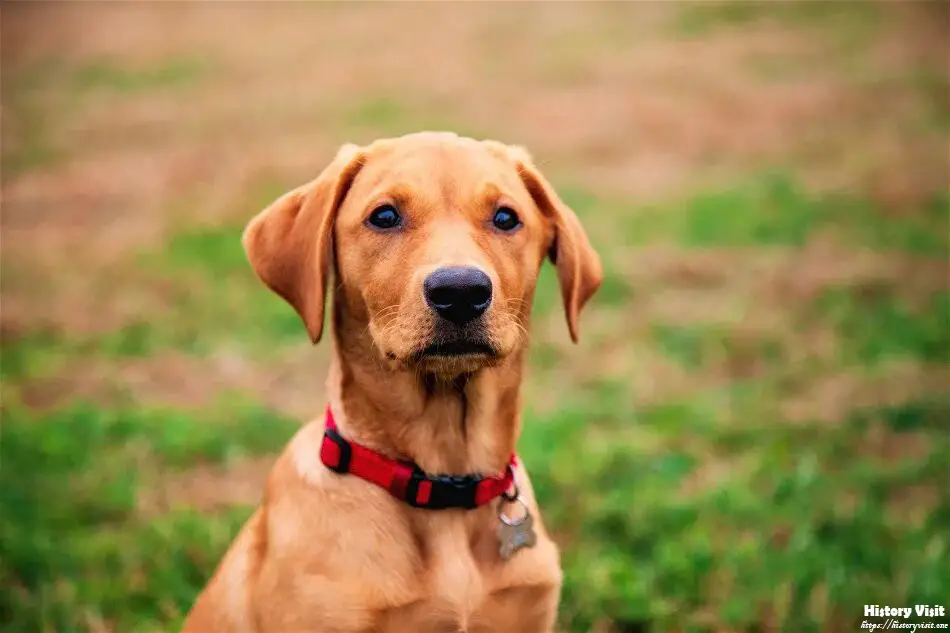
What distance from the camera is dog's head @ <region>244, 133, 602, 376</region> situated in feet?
10.6

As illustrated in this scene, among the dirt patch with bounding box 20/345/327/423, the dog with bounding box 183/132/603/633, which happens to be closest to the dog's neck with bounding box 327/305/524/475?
the dog with bounding box 183/132/603/633

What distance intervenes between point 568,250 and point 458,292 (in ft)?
2.92

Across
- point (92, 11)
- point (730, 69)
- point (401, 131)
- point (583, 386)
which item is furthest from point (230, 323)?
Result: point (92, 11)

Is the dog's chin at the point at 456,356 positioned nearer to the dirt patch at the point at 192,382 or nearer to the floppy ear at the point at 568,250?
the floppy ear at the point at 568,250

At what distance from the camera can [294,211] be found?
12.1 ft

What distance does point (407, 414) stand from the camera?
11.4 feet

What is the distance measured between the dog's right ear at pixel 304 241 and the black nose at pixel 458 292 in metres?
0.54

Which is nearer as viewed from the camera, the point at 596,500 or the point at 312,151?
the point at 596,500

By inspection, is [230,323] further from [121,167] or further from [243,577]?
[121,167]

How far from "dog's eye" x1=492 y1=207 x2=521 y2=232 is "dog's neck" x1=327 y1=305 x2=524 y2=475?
1.57ft

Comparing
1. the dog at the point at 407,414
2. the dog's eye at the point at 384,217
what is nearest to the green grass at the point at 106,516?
the dog at the point at 407,414

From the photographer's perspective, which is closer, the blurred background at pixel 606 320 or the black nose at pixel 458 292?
the black nose at pixel 458 292

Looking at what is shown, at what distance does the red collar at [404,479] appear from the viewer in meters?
3.33

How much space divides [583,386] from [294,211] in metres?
3.84
